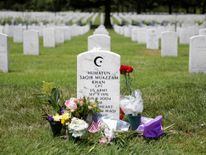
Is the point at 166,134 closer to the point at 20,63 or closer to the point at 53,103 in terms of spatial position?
the point at 53,103

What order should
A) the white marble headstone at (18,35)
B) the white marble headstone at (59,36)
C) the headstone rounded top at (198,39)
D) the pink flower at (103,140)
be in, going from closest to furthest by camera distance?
the pink flower at (103,140)
the headstone rounded top at (198,39)
the white marble headstone at (59,36)
the white marble headstone at (18,35)

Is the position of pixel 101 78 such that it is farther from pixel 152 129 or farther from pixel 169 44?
pixel 169 44

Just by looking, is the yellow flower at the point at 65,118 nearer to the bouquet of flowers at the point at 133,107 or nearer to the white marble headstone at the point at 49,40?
the bouquet of flowers at the point at 133,107

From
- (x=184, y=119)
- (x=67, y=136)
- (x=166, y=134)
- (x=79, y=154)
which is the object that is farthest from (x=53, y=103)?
(x=184, y=119)

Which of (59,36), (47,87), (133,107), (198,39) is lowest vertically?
(59,36)

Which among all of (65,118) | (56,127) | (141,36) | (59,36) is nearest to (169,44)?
(141,36)

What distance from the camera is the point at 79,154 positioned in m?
5.84

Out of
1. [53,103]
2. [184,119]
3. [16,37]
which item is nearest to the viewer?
[53,103]

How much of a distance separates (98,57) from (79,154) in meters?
1.62

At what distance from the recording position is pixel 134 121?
22.6 feet

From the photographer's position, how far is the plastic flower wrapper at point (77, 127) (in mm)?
6188

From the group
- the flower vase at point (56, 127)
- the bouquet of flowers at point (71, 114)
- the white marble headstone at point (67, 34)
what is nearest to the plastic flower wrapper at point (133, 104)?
the bouquet of flowers at point (71, 114)

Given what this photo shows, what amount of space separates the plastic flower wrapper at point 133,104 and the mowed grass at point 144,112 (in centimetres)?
45

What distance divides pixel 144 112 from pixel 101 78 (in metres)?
1.45
